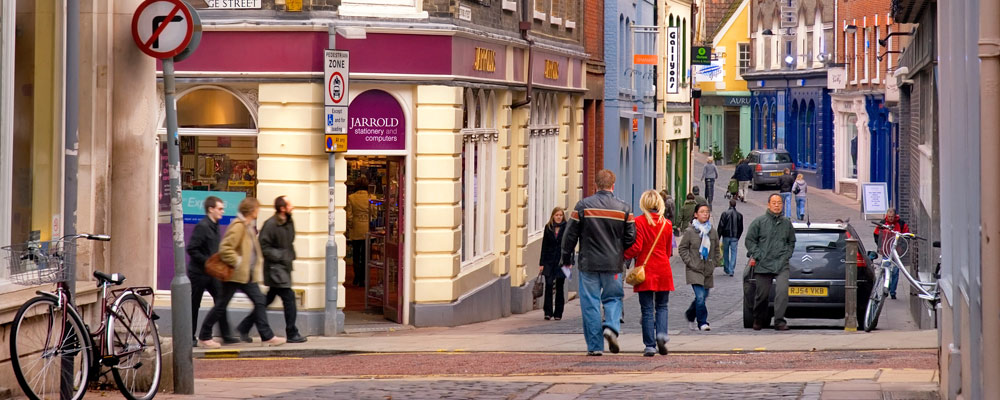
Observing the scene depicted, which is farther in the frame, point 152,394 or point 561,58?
point 561,58

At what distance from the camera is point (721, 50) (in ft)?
259

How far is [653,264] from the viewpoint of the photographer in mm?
14281

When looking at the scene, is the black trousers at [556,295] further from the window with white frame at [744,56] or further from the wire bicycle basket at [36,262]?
the window with white frame at [744,56]

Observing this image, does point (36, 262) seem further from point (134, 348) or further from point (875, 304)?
point (875, 304)

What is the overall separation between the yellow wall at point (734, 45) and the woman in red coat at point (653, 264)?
64.9 metres

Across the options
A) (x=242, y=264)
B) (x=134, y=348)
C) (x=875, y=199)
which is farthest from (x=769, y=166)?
(x=134, y=348)

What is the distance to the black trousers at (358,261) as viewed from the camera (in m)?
20.7

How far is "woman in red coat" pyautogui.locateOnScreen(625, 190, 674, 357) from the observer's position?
14.3 meters

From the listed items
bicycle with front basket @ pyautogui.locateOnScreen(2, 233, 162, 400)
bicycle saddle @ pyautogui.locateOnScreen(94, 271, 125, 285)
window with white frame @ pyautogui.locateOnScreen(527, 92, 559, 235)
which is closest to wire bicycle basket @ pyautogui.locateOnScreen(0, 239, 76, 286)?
bicycle with front basket @ pyautogui.locateOnScreen(2, 233, 162, 400)

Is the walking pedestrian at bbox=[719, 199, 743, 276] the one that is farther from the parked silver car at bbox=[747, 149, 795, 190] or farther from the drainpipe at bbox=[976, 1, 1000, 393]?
the parked silver car at bbox=[747, 149, 795, 190]

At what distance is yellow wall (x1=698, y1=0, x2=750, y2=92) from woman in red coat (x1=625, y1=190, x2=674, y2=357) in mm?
64933

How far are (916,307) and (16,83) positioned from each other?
47.1 ft

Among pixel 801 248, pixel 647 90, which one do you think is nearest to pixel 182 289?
pixel 801 248

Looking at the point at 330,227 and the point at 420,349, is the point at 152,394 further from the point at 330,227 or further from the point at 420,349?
the point at 330,227
